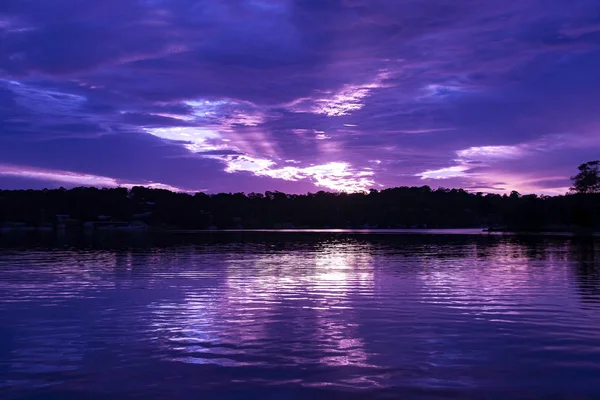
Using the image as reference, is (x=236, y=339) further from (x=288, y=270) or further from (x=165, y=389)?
(x=288, y=270)

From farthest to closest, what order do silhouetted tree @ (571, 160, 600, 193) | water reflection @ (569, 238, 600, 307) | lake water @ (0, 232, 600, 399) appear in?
1. silhouetted tree @ (571, 160, 600, 193)
2. water reflection @ (569, 238, 600, 307)
3. lake water @ (0, 232, 600, 399)

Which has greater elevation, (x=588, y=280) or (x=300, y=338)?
(x=588, y=280)

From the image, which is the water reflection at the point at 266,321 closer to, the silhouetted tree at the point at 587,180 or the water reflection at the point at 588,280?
the water reflection at the point at 588,280

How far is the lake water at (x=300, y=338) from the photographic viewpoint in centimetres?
1281

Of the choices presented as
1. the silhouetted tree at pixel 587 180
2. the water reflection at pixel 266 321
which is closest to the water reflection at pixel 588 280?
the water reflection at pixel 266 321

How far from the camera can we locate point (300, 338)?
17.6 m

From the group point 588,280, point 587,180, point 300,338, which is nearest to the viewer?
point 300,338

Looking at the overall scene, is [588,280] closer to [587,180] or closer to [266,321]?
[266,321]

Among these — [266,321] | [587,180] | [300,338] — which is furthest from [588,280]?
[587,180]

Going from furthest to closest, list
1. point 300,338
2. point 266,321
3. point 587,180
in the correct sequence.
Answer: point 587,180 < point 266,321 < point 300,338

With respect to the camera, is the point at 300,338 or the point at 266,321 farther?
the point at 266,321

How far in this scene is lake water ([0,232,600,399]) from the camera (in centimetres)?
1281

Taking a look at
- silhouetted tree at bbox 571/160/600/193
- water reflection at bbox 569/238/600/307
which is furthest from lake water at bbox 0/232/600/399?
silhouetted tree at bbox 571/160/600/193

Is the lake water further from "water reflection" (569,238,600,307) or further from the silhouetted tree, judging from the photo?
the silhouetted tree
